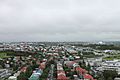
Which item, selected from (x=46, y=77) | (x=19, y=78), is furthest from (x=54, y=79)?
(x=19, y=78)

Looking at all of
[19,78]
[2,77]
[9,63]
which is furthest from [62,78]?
[9,63]

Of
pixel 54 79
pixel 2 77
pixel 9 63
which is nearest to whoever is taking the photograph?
pixel 54 79

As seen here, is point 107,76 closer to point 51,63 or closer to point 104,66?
point 104,66

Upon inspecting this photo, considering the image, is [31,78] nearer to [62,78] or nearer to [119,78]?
[62,78]

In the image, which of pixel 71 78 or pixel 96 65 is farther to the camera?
pixel 96 65

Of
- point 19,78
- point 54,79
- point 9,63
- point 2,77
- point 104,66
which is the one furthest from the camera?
point 9,63

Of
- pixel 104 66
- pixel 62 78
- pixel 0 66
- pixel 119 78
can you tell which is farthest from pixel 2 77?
pixel 104 66

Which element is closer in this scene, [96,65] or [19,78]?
[19,78]

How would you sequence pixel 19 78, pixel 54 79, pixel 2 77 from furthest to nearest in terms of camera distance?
pixel 2 77 → pixel 54 79 → pixel 19 78

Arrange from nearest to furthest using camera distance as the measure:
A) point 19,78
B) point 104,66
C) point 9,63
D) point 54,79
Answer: point 19,78 < point 54,79 < point 104,66 < point 9,63
